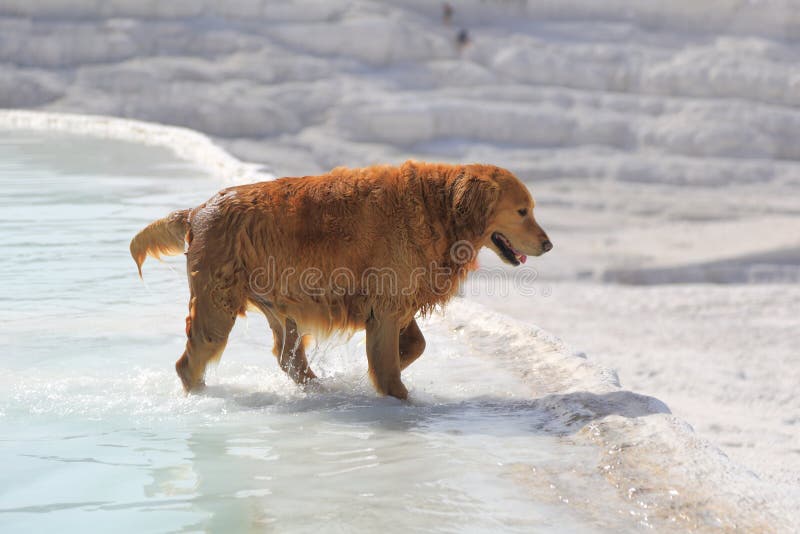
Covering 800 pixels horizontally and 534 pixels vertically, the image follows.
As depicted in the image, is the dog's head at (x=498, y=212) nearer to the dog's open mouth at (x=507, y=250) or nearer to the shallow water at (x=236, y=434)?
the dog's open mouth at (x=507, y=250)

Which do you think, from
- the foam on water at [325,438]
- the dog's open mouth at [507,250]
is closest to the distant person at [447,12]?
the foam on water at [325,438]

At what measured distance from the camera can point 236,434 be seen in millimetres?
3646

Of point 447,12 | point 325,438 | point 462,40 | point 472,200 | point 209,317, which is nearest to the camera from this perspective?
point 325,438

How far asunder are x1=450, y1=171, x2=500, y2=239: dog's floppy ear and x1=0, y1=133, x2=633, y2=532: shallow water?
0.72m

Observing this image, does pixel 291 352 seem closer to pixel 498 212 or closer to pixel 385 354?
pixel 385 354

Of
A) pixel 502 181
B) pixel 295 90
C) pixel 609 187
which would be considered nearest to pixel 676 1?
pixel 609 187

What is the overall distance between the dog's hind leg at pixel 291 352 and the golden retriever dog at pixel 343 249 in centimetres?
22

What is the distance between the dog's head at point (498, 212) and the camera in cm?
400

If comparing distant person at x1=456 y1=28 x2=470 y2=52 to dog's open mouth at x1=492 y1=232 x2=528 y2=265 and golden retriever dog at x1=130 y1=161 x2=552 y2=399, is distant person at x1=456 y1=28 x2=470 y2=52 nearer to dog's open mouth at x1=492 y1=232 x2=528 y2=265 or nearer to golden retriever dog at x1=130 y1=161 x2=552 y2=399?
dog's open mouth at x1=492 y1=232 x2=528 y2=265

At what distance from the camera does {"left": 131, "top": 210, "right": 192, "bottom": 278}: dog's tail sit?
411 centimetres

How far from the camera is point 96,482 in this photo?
3.12 m

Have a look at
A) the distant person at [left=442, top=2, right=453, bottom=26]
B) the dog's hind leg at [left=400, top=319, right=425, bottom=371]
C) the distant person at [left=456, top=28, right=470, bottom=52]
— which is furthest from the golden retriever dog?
the distant person at [left=442, top=2, right=453, bottom=26]

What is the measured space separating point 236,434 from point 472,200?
1.28 m

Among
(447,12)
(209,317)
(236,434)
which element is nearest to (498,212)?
(209,317)
